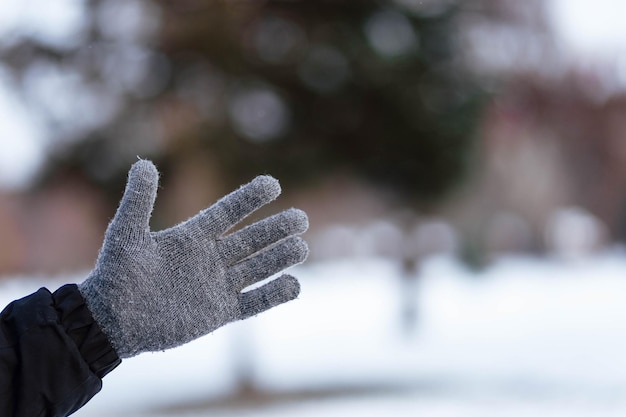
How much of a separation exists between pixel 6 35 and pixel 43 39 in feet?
0.63

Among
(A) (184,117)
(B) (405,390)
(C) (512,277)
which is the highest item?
(C) (512,277)

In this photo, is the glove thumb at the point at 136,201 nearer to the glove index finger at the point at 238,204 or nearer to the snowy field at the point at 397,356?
the glove index finger at the point at 238,204

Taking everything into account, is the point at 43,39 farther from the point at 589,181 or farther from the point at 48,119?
the point at 589,181

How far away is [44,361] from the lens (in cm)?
86

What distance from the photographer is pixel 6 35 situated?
3758mm

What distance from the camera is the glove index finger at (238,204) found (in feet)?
3.39

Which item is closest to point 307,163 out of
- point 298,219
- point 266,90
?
point 266,90

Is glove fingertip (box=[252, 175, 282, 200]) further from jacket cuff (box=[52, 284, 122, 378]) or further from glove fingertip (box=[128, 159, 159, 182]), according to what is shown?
jacket cuff (box=[52, 284, 122, 378])

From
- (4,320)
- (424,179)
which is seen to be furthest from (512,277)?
(4,320)

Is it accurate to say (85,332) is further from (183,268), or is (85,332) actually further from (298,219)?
(298,219)

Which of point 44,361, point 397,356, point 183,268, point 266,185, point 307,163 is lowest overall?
point 44,361

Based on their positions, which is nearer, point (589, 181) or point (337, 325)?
point (337, 325)

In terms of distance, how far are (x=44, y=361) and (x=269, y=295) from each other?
32cm

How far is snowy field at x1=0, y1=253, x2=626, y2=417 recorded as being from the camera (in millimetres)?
3889
